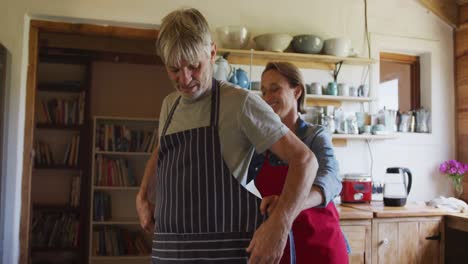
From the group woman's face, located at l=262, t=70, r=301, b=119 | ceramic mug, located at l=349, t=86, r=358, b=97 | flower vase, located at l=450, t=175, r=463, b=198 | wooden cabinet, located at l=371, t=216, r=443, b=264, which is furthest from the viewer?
flower vase, located at l=450, t=175, r=463, b=198

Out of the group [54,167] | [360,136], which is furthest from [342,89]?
[54,167]

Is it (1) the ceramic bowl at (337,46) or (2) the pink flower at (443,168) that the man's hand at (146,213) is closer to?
(1) the ceramic bowl at (337,46)

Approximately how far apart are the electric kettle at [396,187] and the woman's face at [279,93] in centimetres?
140

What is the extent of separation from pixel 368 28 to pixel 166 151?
102 inches

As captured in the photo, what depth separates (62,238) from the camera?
14.8ft

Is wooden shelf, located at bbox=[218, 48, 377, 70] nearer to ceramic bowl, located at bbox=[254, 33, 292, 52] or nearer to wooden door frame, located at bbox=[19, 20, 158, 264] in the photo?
ceramic bowl, located at bbox=[254, 33, 292, 52]

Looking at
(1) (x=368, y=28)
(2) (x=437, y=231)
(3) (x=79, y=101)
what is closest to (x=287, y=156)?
(2) (x=437, y=231)

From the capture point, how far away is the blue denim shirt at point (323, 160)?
1443mm

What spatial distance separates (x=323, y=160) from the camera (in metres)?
1.53

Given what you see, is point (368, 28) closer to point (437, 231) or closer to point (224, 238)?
point (437, 231)

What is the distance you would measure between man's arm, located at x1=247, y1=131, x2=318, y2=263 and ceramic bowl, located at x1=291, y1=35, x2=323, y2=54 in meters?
2.11

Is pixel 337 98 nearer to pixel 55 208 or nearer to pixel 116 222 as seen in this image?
pixel 116 222

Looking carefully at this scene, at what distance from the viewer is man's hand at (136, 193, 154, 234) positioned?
1.29m

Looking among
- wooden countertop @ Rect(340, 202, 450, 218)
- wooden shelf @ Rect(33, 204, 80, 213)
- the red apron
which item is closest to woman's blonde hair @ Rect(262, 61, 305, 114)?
the red apron
